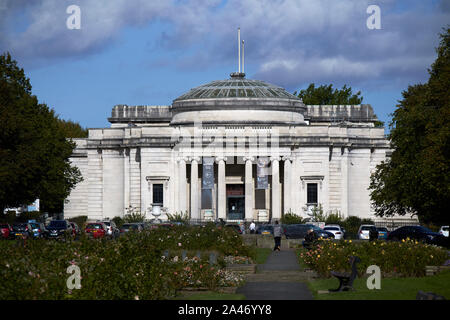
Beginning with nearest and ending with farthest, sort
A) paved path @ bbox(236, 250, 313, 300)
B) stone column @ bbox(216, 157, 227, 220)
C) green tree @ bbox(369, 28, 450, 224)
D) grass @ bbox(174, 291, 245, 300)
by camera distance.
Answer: grass @ bbox(174, 291, 245, 300) < paved path @ bbox(236, 250, 313, 300) < green tree @ bbox(369, 28, 450, 224) < stone column @ bbox(216, 157, 227, 220)

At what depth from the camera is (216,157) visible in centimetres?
10775

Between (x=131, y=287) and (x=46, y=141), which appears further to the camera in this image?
(x=46, y=141)

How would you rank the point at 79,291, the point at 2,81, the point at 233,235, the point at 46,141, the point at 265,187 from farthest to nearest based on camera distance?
the point at 265,187
the point at 46,141
the point at 2,81
the point at 233,235
the point at 79,291

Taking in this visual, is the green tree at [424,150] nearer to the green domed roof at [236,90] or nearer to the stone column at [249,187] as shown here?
the stone column at [249,187]

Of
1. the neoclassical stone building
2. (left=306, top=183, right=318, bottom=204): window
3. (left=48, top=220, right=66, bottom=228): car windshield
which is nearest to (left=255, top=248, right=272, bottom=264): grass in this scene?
(left=48, top=220, right=66, bottom=228): car windshield

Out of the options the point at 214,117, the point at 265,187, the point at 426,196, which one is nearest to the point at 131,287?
the point at 426,196

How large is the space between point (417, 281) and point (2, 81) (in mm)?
48054

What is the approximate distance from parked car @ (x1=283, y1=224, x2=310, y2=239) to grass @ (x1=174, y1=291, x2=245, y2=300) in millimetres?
46288

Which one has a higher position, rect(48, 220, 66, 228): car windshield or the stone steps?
rect(48, 220, 66, 228): car windshield

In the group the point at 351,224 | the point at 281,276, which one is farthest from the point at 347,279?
the point at 351,224

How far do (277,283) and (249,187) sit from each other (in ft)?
226

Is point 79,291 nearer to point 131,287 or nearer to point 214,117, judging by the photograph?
point 131,287

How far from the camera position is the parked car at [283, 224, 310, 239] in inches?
3113

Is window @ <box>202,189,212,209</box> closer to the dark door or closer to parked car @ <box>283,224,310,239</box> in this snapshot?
the dark door
